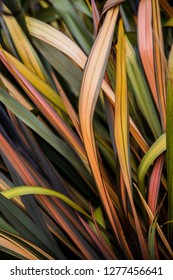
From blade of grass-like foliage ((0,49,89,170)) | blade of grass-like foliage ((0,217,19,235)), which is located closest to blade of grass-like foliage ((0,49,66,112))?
blade of grass-like foliage ((0,49,89,170))

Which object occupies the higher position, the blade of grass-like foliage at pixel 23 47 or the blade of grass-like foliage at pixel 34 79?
the blade of grass-like foliage at pixel 23 47

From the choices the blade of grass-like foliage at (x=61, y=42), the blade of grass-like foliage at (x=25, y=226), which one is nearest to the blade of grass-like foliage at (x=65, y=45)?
the blade of grass-like foliage at (x=61, y=42)

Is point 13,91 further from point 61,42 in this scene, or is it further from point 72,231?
point 72,231

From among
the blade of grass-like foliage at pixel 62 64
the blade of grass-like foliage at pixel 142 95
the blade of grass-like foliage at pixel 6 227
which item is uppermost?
the blade of grass-like foliage at pixel 62 64

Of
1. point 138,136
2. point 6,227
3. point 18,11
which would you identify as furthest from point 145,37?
point 6,227

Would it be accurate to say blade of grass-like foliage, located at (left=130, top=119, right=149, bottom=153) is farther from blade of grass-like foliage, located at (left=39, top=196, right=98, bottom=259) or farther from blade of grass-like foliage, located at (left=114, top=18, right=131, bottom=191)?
blade of grass-like foliage, located at (left=39, top=196, right=98, bottom=259)

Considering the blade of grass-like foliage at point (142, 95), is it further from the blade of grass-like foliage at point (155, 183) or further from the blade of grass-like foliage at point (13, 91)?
the blade of grass-like foliage at point (13, 91)

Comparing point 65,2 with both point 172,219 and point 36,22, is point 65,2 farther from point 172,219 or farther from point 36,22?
point 172,219
